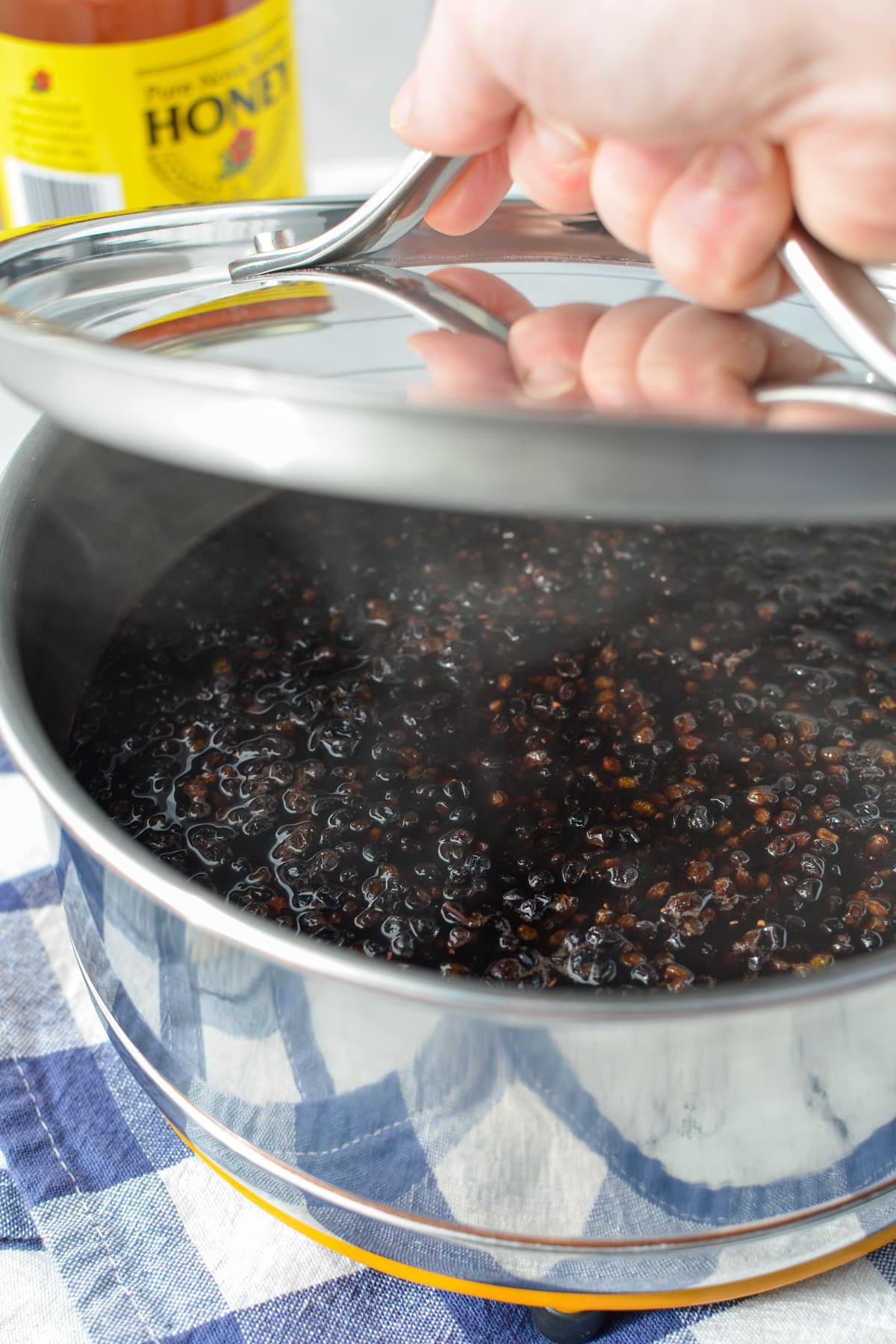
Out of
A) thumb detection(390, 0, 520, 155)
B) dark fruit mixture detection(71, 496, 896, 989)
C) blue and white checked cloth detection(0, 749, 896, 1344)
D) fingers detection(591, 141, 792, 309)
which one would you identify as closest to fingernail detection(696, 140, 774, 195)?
fingers detection(591, 141, 792, 309)

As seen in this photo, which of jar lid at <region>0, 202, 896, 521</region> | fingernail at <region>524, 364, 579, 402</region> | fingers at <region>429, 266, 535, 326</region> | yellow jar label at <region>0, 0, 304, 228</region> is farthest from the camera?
yellow jar label at <region>0, 0, 304, 228</region>

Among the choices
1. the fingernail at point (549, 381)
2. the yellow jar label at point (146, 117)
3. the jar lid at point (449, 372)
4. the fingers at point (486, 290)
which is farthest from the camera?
the yellow jar label at point (146, 117)

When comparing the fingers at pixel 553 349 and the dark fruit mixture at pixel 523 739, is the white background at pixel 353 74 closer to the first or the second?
the dark fruit mixture at pixel 523 739

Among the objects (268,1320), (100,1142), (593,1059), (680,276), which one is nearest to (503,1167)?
(593,1059)

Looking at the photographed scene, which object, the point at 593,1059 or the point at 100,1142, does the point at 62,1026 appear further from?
the point at 593,1059

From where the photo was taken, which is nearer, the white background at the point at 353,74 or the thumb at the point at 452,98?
the thumb at the point at 452,98

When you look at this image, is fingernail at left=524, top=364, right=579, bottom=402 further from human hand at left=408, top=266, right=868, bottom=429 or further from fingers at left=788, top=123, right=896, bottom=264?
fingers at left=788, top=123, right=896, bottom=264

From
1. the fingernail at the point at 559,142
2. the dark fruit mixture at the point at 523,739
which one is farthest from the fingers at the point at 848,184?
the dark fruit mixture at the point at 523,739

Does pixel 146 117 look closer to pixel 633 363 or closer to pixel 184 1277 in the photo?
pixel 633 363
